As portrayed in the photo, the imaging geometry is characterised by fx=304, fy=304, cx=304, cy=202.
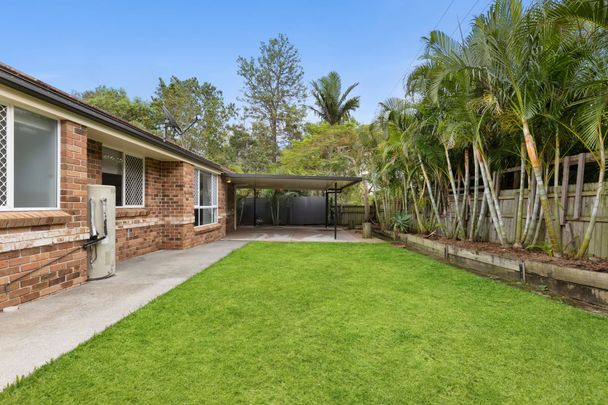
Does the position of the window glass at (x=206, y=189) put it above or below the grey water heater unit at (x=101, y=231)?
above

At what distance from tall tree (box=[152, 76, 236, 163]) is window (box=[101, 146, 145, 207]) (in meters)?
16.1

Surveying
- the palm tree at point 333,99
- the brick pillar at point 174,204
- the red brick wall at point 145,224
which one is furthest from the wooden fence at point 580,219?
the palm tree at point 333,99

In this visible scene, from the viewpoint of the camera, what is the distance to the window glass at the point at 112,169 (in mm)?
6238

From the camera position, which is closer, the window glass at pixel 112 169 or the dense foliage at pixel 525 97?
the dense foliage at pixel 525 97

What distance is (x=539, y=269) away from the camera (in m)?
4.69

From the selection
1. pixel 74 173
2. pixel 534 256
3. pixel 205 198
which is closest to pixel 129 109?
pixel 205 198

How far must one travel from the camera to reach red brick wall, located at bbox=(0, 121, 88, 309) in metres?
3.57

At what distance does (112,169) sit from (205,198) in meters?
3.44

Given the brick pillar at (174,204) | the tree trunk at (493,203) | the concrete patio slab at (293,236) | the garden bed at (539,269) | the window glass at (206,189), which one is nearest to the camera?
the garden bed at (539,269)

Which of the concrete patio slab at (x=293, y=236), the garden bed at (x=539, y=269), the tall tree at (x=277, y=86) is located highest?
the tall tree at (x=277, y=86)

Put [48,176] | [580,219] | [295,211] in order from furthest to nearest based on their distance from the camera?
[295,211] → [580,219] → [48,176]

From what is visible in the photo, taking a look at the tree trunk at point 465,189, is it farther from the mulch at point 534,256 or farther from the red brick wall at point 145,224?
the red brick wall at point 145,224

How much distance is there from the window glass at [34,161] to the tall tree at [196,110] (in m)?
19.1

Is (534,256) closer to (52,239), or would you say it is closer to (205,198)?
(52,239)
